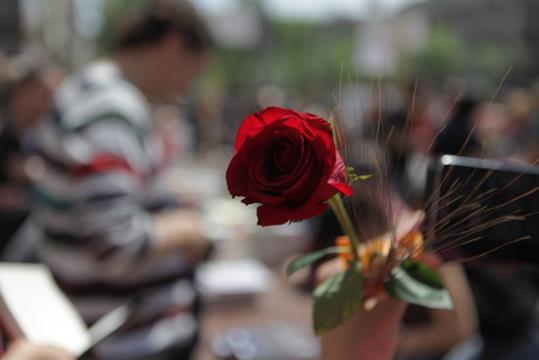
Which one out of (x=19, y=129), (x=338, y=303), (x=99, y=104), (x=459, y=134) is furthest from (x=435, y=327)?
(x=19, y=129)

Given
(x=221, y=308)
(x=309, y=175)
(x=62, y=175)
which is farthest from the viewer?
(x=221, y=308)

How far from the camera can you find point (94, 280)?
1541 millimetres

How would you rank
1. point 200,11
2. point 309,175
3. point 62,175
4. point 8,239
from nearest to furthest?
1. point 309,175
2. point 62,175
3. point 200,11
4. point 8,239

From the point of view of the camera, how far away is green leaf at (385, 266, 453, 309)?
0.69 m

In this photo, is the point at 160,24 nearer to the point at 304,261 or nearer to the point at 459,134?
the point at 304,261

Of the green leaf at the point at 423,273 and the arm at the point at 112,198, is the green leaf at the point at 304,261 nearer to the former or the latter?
the green leaf at the point at 423,273

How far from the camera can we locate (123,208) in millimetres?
1460

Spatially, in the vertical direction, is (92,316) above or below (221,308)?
above

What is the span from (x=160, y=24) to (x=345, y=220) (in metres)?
1.28

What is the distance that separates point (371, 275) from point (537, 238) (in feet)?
0.71

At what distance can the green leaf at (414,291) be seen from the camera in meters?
0.69

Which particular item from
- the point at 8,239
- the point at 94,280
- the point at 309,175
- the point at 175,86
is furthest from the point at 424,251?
the point at 8,239

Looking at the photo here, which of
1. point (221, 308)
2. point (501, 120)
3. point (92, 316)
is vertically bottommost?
point (501, 120)

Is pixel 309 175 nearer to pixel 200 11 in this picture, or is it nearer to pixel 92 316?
pixel 92 316
